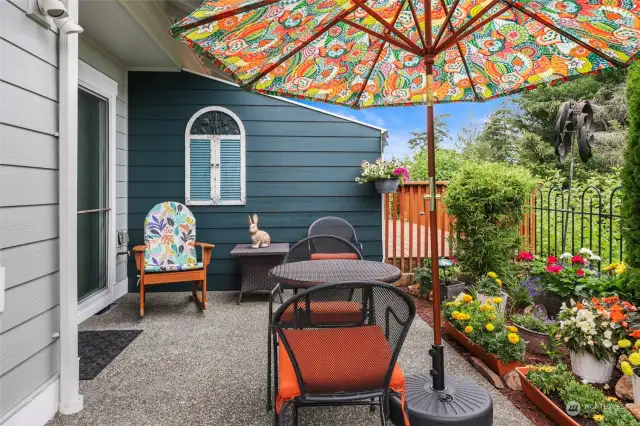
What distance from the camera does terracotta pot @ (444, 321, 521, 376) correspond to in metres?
2.20

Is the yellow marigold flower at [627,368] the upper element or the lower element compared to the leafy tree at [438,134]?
lower

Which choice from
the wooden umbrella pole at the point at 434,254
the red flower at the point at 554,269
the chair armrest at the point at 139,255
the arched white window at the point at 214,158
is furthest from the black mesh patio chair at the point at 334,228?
the wooden umbrella pole at the point at 434,254

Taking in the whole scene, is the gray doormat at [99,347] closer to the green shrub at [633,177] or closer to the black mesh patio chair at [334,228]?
the black mesh patio chair at [334,228]

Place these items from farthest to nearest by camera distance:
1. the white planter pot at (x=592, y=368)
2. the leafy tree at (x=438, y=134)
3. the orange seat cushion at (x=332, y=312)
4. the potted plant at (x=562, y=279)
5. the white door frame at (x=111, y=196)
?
1. the leafy tree at (x=438, y=134)
2. the white door frame at (x=111, y=196)
3. the potted plant at (x=562, y=279)
4. the white planter pot at (x=592, y=368)
5. the orange seat cushion at (x=332, y=312)

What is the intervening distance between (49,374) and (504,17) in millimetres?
2883

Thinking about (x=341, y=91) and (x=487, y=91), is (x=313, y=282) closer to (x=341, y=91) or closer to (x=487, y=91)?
(x=341, y=91)

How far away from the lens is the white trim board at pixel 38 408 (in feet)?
5.38

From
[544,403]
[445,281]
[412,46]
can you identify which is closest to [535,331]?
[544,403]

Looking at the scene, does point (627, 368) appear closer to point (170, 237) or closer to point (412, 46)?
point (412, 46)

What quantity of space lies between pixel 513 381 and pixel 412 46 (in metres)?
1.89

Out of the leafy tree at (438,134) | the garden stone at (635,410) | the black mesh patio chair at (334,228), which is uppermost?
the leafy tree at (438,134)

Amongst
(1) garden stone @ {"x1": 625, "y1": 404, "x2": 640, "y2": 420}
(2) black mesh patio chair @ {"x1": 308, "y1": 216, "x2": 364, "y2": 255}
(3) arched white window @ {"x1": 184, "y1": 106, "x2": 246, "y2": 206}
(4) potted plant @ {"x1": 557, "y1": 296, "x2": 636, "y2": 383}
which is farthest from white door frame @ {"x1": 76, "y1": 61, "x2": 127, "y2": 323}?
(1) garden stone @ {"x1": 625, "y1": 404, "x2": 640, "y2": 420}

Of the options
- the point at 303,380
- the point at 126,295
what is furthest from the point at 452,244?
the point at 126,295

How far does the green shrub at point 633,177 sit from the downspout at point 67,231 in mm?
3483
